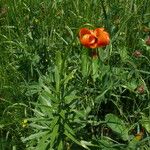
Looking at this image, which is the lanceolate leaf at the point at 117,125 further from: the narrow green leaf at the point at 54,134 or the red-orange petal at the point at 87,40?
the red-orange petal at the point at 87,40

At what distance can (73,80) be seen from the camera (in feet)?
7.46

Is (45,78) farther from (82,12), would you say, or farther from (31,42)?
(82,12)

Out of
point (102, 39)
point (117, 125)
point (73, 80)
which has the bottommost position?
point (117, 125)

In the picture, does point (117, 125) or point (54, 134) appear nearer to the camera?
point (54, 134)

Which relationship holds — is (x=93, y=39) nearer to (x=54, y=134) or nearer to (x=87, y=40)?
(x=87, y=40)

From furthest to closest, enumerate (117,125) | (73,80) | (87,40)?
(73,80) → (117,125) → (87,40)

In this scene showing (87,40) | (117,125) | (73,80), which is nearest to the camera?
(87,40)

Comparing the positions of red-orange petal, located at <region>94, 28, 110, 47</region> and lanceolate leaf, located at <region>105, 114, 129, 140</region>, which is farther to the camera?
lanceolate leaf, located at <region>105, 114, 129, 140</region>

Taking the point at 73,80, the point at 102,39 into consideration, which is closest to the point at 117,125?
the point at 73,80

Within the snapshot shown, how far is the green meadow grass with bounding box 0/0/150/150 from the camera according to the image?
199 centimetres

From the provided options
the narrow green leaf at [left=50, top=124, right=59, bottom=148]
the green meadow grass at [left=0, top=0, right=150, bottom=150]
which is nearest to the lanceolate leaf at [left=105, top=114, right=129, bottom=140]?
the green meadow grass at [left=0, top=0, right=150, bottom=150]

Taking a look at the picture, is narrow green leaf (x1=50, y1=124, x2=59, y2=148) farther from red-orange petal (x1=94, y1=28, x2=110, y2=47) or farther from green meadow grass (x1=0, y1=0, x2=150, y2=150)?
red-orange petal (x1=94, y1=28, x2=110, y2=47)

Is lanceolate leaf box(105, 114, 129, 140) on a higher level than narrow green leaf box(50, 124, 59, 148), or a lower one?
lower

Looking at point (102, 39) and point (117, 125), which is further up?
point (102, 39)
